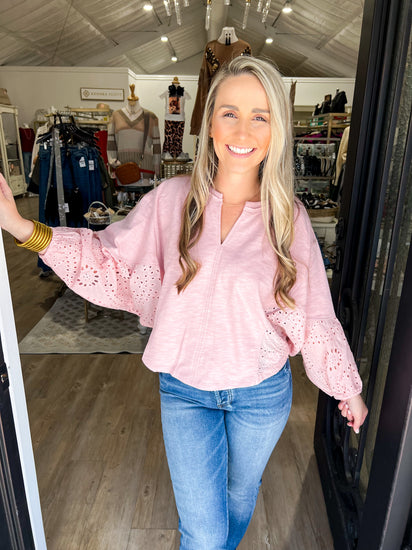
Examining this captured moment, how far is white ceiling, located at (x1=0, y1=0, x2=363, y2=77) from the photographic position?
8.48 metres

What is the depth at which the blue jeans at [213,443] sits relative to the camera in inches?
46.6

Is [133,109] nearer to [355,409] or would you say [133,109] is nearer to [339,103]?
[339,103]

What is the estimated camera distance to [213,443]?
3.94ft

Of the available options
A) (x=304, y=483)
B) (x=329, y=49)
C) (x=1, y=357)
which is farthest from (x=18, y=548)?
(x=329, y=49)

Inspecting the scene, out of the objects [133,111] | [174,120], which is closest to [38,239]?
[133,111]

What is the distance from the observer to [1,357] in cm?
114

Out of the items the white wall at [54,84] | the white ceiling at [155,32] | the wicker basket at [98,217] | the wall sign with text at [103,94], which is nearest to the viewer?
the wicker basket at [98,217]

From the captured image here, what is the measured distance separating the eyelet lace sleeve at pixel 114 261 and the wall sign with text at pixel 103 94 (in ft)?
38.0

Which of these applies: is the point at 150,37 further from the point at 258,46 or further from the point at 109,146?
the point at 109,146

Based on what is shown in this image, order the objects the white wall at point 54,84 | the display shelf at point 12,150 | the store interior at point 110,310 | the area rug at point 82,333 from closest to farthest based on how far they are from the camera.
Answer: the store interior at point 110,310 < the area rug at point 82,333 < the display shelf at point 12,150 < the white wall at point 54,84

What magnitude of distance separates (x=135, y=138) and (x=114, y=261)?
425cm

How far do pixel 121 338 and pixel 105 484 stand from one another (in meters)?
1.58

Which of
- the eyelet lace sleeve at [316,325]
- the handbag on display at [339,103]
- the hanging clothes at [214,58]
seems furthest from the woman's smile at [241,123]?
the handbag on display at [339,103]

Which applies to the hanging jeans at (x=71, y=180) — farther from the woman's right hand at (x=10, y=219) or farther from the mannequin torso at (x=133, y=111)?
the woman's right hand at (x=10, y=219)
